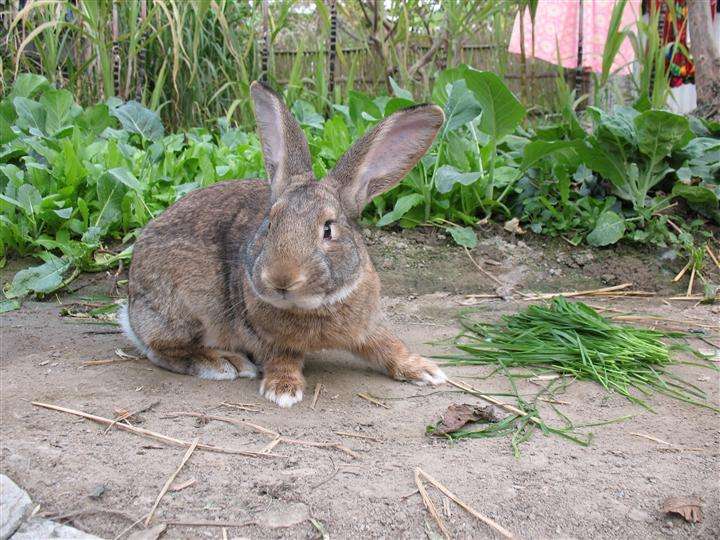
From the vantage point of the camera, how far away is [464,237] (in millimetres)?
4500

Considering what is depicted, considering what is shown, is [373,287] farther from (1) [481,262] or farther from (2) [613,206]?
(2) [613,206]

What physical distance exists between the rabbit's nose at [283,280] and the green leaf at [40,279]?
6.51 ft

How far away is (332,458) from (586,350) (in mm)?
1371

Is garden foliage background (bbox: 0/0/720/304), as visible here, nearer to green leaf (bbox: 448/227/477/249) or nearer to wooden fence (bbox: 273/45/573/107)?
green leaf (bbox: 448/227/477/249)

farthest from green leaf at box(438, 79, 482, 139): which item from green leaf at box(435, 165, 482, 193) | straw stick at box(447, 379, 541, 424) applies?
straw stick at box(447, 379, 541, 424)

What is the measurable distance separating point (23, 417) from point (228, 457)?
74 centimetres

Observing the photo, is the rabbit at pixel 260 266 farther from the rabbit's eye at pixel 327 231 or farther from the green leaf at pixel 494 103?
the green leaf at pixel 494 103

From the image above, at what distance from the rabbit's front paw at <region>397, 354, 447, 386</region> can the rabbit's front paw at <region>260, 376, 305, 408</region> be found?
0.44 m

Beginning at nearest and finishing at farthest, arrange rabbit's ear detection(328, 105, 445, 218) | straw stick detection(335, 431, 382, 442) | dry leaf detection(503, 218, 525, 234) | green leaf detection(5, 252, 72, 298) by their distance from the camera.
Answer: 1. straw stick detection(335, 431, 382, 442)
2. rabbit's ear detection(328, 105, 445, 218)
3. green leaf detection(5, 252, 72, 298)
4. dry leaf detection(503, 218, 525, 234)

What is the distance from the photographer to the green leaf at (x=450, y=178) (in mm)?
4383

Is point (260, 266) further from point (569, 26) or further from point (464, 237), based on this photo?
point (569, 26)

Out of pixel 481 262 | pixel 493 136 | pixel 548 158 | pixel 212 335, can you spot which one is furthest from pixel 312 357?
pixel 548 158

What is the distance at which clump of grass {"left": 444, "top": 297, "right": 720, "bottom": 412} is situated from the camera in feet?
9.64

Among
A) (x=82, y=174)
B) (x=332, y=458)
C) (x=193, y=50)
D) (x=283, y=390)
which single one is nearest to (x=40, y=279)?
(x=82, y=174)
